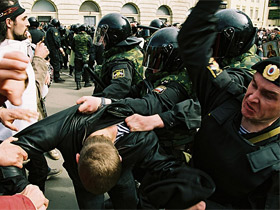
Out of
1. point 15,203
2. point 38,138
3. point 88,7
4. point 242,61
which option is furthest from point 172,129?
point 88,7

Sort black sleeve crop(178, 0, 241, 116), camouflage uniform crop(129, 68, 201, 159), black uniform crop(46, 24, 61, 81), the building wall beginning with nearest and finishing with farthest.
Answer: black sleeve crop(178, 0, 241, 116)
camouflage uniform crop(129, 68, 201, 159)
black uniform crop(46, 24, 61, 81)
the building wall

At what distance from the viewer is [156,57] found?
2.02m

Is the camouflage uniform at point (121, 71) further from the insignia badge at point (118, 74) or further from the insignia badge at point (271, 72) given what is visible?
the insignia badge at point (271, 72)

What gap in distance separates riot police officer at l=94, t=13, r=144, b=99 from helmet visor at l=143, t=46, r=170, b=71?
16.3 inches

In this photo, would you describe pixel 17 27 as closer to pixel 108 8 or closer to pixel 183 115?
pixel 183 115

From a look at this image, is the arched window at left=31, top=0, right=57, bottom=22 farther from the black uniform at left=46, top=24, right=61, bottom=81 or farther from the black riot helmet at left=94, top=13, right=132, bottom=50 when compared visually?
the black riot helmet at left=94, top=13, right=132, bottom=50

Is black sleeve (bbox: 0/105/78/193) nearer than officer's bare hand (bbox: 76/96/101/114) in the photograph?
Yes

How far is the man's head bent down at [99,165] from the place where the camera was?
1232 mm

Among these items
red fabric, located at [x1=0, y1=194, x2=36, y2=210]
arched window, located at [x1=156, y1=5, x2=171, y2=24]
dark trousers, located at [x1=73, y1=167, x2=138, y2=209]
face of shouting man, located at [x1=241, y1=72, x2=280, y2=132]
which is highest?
arched window, located at [x1=156, y1=5, x2=171, y2=24]

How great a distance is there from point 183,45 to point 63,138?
2.91ft

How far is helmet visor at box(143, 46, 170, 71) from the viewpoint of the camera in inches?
78.4

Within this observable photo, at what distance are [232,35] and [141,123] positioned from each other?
41.8 inches

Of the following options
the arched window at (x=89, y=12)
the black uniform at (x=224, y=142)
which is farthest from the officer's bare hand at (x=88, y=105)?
the arched window at (x=89, y=12)

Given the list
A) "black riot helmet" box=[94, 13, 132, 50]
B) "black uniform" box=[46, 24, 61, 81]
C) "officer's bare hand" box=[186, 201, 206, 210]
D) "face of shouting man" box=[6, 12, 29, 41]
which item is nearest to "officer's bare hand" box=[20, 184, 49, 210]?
"officer's bare hand" box=[186, 201, 206, 210]
